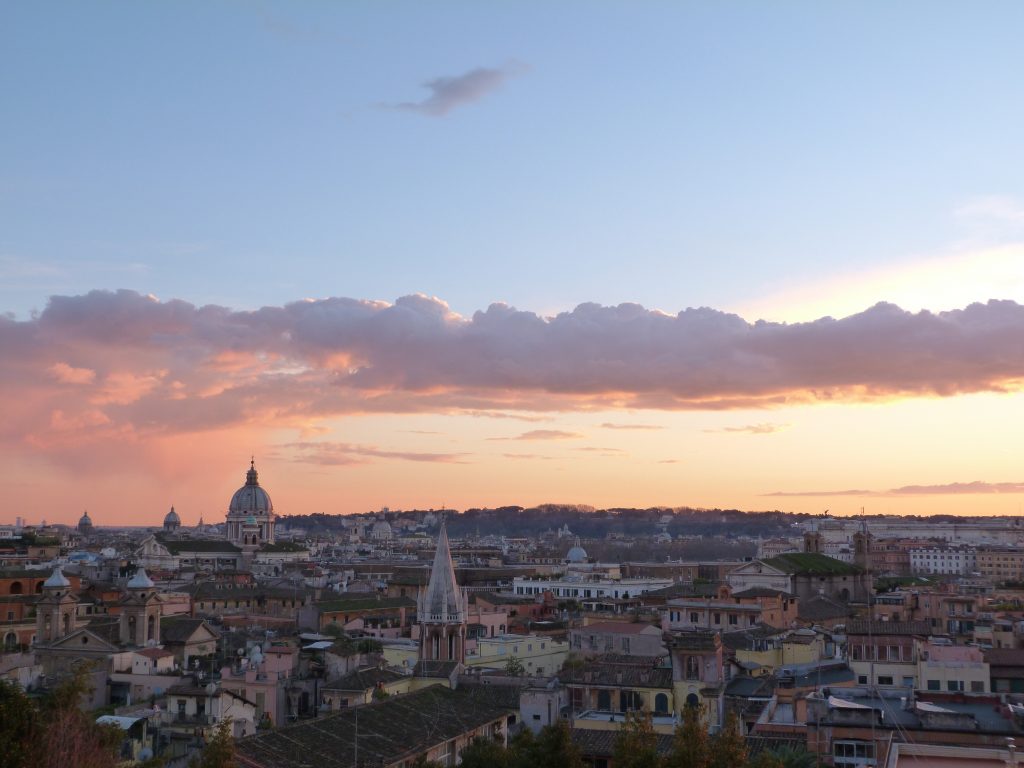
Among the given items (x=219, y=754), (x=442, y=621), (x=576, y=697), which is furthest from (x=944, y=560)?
(x=219, y=754)

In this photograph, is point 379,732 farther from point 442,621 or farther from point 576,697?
point 442,621

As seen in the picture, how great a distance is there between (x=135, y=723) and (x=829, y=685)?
19.4m

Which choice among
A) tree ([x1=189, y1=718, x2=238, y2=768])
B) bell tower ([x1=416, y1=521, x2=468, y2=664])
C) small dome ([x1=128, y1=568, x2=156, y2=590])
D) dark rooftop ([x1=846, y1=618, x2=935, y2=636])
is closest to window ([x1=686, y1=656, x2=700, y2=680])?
dark rooftop ([x1=846, y1=618, x2=935, y2=636])

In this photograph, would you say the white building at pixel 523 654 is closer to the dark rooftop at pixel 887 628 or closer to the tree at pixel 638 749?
the dark rooftop at pixel 887 628

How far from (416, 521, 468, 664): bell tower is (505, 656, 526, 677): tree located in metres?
2.02

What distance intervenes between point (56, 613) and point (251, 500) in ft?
314

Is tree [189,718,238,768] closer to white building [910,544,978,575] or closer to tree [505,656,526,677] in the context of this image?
tree [505,656,526,677]

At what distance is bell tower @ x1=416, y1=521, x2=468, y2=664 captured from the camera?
49656 millimetres

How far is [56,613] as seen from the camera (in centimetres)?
5241

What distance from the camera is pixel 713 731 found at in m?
33.5

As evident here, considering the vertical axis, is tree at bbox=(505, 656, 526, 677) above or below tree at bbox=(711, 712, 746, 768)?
below

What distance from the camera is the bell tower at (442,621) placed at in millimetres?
49656

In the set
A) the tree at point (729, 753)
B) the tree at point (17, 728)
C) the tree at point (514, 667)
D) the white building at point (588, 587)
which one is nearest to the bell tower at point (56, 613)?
the tree at point (514, 667)

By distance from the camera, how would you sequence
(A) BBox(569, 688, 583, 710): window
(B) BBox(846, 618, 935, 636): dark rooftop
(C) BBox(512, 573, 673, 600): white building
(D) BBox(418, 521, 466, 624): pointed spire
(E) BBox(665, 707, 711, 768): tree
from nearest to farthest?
(E) BBox(665, 707, 711, 768): tree, (B) BBox(846, 618, 935, 636): dark rooftop, (A) BBox(569, 688, 583, 710): window, (D) BBox(418, 521, 466, 624): pointed spire, (C) BBox(512, 573, 673, 600): white building
